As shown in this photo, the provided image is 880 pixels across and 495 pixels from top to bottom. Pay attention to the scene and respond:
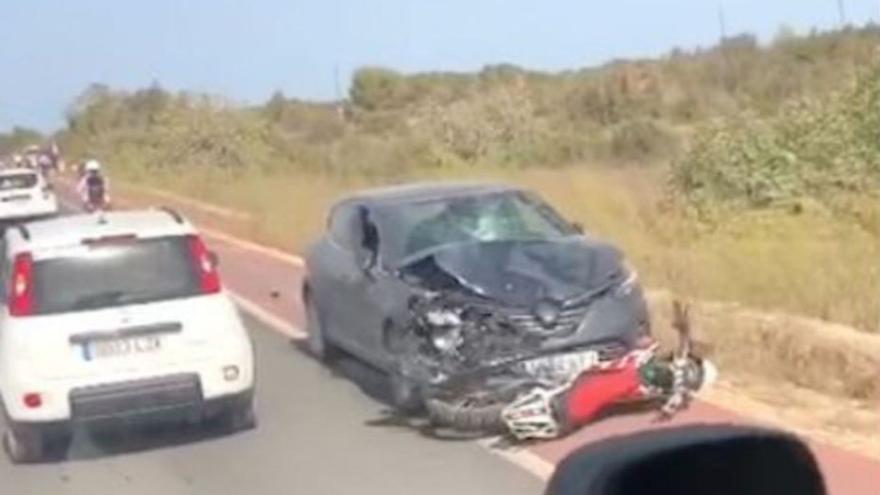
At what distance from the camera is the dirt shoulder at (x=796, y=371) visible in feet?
34.6

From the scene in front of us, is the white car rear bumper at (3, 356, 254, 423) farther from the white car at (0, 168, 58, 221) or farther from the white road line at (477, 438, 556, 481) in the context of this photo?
the white car at (0, 168, 58, 221)

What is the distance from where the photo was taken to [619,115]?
5725cm

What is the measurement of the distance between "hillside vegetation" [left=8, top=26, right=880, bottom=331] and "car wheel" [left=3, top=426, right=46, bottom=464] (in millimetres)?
6021

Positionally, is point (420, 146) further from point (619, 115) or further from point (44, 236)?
point (44, 236)

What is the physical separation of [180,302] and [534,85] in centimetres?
6400

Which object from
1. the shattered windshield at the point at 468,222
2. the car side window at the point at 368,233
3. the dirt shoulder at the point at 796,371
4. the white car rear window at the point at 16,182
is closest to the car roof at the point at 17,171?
the white car rear window at the point at 16,182

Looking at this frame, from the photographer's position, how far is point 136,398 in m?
11.6

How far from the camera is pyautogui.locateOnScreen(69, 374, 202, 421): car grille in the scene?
11469mm

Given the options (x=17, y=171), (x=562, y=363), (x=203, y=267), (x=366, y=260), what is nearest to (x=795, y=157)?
(x=366, y=260)

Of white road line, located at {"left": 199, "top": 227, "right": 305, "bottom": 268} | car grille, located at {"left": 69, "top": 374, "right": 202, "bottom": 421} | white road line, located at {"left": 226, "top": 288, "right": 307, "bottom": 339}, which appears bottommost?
white road line, located at {"left": 199, "top": 227, "right": 305, "bottom": 268}

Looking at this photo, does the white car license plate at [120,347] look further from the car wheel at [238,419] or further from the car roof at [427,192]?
the car roof at [427,192]

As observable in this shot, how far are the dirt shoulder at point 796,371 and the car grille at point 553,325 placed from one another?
1009 mm

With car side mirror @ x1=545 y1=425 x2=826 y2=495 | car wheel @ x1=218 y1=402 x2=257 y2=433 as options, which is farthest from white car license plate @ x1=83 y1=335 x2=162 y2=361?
car side mirror @ x1=545 y1=425 x2=826 y2=495

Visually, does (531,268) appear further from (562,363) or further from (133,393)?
(133,393)
